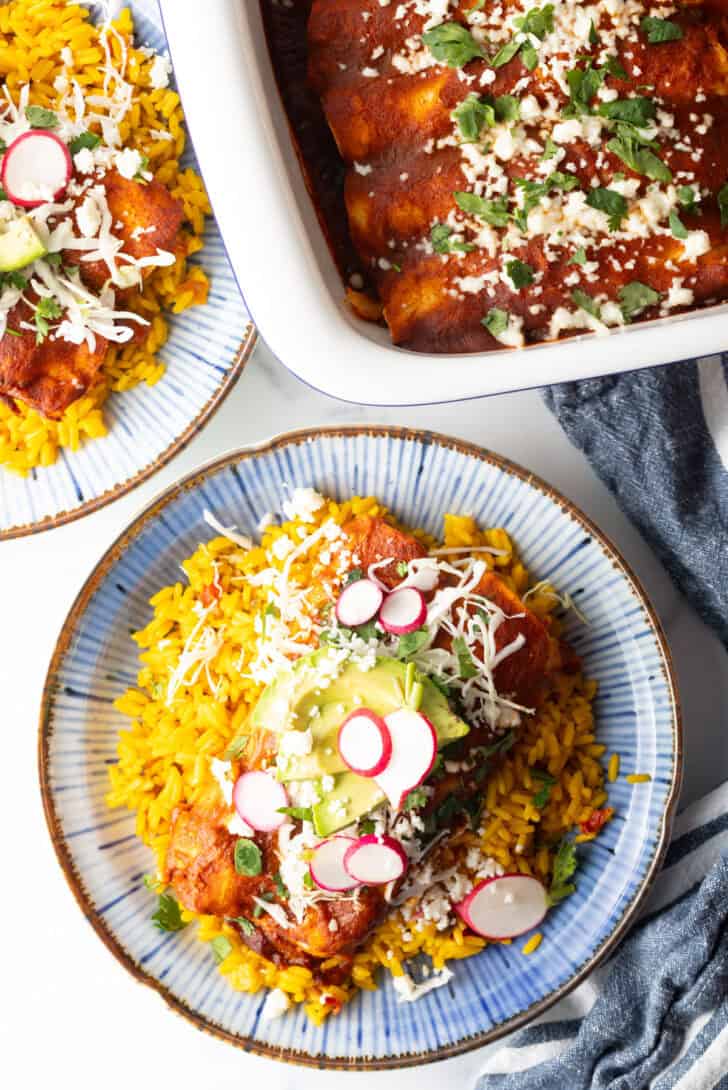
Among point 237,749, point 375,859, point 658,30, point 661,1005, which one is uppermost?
point 658,30

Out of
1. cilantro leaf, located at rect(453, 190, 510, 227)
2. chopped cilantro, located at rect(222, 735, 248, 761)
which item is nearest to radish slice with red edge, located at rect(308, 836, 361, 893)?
chopped cilantro, located at rect(222, 735, 248, 761)

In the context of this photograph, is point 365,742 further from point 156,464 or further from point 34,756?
point 34,756

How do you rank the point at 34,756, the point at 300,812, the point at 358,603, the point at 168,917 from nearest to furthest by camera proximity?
1. the point at 300,812
2. the point at 358,603
3. the point at 168,917
4. the point at 34,756

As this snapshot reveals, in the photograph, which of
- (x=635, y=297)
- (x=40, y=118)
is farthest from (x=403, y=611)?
→ (x=40, y=118)

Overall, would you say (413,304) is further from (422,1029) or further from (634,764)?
(422,1029)

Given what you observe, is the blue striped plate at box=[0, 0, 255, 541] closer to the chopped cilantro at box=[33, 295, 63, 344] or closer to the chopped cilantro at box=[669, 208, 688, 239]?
the chopped cilantro at box=[33, 295, 63, 344]
